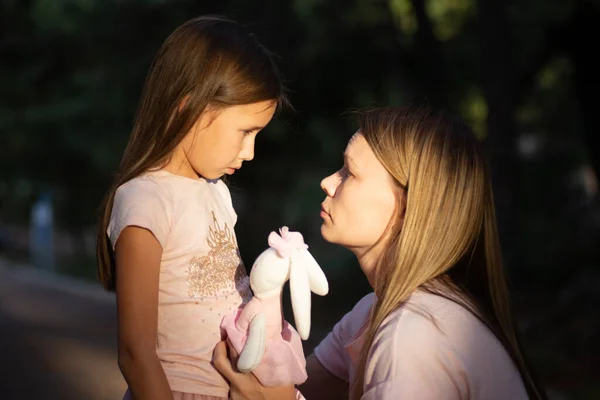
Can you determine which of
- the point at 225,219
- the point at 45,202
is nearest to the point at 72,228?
the point at 45,202

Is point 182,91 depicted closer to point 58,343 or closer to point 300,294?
point 300,294

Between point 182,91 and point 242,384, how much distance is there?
0.83 metres

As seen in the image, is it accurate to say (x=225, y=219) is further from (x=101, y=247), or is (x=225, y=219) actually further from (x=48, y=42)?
(x=48, y=42)

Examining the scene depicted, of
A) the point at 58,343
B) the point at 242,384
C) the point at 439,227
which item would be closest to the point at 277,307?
the point at 242,384

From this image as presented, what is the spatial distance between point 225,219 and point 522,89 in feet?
23.9

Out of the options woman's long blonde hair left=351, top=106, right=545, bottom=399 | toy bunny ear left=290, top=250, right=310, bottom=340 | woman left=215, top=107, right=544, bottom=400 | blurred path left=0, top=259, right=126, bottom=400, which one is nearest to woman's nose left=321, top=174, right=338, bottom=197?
woman left=215, top=107, right=544, bottom=400

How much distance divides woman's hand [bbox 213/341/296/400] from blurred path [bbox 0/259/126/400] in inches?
172

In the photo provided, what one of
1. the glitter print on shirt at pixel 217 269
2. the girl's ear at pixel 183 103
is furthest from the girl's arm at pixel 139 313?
the girl's ear at pixel 183 103

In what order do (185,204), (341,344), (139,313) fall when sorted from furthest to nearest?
(341,344)
(185,204)
(139,313)

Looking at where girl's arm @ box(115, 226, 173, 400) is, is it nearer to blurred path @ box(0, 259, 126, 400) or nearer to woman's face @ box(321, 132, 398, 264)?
woman's face @ box(321, 132, 398, 264)

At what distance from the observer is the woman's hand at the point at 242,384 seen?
2381mm

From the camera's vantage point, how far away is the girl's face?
2.54 meters

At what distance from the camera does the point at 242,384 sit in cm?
238

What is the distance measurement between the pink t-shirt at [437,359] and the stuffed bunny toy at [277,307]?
0.77 ft
